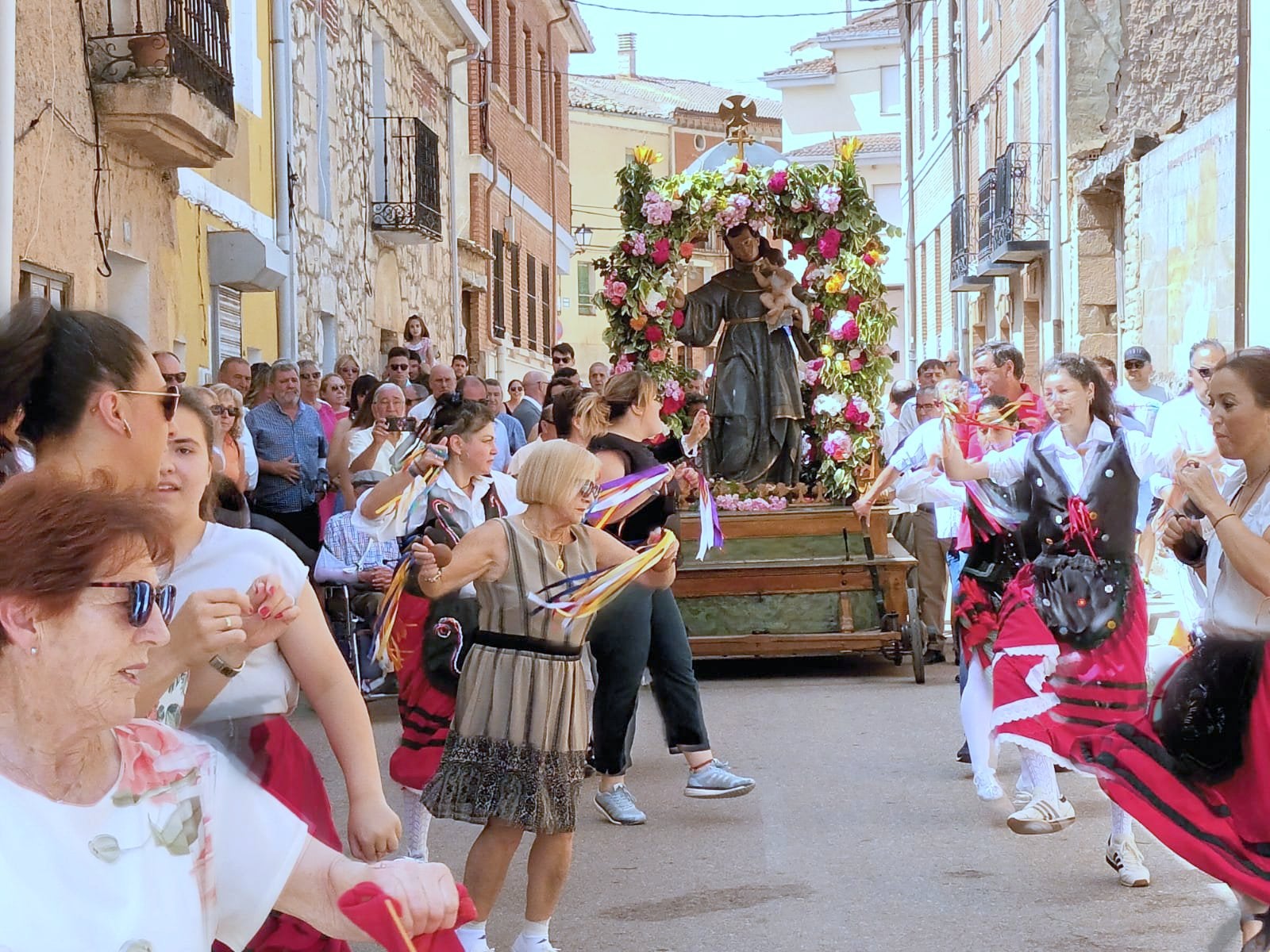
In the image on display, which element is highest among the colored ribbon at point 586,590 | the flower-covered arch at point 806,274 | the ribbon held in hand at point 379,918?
the flower-covered arch at point 806,274

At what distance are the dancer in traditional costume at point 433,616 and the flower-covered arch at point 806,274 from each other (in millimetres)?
5154

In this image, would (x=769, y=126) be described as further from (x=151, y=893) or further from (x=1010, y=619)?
(x=151, y=893)

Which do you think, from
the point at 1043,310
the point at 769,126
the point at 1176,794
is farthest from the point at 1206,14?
the point at 769,126

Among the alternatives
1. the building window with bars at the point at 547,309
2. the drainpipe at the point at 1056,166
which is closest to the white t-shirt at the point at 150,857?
the drainpipe at the point at 1056,166

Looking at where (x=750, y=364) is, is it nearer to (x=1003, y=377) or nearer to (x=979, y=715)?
(x=1003, y=377)

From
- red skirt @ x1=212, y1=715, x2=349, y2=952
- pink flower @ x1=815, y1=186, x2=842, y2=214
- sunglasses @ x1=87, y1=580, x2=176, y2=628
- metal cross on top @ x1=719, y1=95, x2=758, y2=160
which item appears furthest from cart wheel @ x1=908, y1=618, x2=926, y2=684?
sunglasses @ x1=87, y1=580, x2=176, y2=628

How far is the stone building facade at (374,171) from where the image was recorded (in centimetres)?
1802

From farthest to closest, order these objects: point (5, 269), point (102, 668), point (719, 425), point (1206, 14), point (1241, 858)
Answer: point (1206, 14) < point (719, 425) < point (5, 269) < point (1241, 858) < point (102, 668)

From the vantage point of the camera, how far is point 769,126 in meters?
68.4

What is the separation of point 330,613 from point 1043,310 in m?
16.9

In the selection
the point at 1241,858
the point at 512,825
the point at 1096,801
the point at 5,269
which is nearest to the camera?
the point at 1241,858

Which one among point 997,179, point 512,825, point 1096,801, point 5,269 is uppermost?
point 997,179

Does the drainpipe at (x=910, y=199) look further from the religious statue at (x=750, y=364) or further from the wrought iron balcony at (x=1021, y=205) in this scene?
the religious statue at (x=750, y=364)

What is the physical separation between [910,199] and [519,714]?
36804 mm
